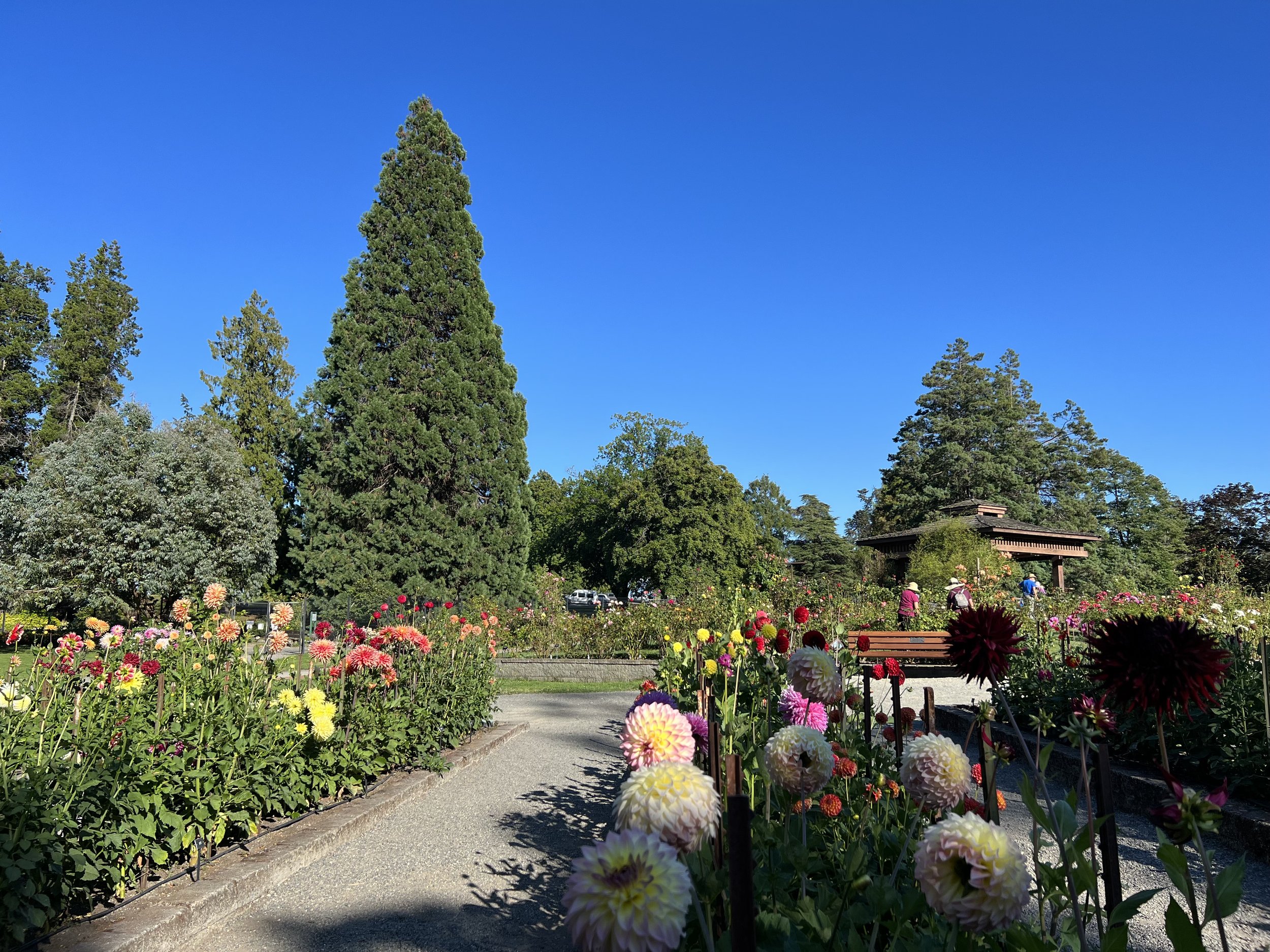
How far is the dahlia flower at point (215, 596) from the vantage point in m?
4.84

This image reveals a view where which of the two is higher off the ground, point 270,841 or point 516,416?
point 516,416

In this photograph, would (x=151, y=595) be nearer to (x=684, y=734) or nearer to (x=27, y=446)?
(x=27, y=446)

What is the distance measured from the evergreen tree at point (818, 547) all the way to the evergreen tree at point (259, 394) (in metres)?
22.9

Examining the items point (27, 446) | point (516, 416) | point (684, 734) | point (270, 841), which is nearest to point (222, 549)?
point (516, 416)

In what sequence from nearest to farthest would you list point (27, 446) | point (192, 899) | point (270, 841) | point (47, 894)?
point (47, 894)
point (192, 899)
point (270, 841)
point (27, 446)

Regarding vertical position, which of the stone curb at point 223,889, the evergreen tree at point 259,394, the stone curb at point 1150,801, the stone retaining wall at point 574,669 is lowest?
the stone retaining wall at point 574,669

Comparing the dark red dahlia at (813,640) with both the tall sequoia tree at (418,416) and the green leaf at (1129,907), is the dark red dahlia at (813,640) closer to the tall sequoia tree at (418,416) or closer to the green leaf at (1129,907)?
the green leaf at (1129,907)

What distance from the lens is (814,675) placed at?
204 cm

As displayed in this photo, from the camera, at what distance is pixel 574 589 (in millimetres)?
29438

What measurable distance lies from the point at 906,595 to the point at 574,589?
61.8 feet

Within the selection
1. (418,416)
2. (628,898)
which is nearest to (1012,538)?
(418,416)

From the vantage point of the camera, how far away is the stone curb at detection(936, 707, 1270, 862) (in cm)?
381

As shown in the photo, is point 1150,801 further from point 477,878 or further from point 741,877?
point 741,877

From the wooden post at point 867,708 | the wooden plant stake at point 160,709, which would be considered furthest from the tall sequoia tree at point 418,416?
the wooden post at point 867,708
